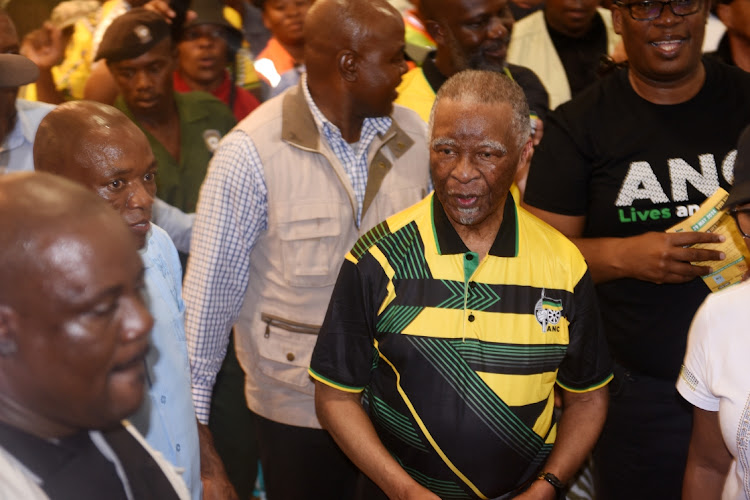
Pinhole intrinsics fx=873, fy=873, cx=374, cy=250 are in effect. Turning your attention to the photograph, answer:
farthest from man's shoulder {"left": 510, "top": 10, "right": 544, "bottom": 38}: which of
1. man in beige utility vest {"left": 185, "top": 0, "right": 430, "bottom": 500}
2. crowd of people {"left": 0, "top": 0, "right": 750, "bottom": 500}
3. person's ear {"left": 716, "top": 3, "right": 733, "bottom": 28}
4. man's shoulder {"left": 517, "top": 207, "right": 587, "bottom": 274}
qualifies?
man's shoulder {"left": 517, "top": 207, "right": 587, "bottom": 274}

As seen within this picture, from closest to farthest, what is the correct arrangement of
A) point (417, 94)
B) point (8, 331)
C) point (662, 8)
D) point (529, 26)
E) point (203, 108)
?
point (8, 331) → point (662, 8) → point (417, 94) → point (203, 108) → point (529, 26)

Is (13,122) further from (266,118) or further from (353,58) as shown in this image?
(353,58)

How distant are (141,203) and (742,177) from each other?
57.3 inches

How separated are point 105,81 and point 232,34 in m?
0.89

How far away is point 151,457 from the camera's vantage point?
1655 mm

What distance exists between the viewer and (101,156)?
82.8 inches

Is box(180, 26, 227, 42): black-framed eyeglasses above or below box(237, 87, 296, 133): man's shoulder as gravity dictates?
below

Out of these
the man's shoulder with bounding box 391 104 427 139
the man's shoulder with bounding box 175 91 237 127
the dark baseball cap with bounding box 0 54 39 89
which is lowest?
the man's shoulder with bounding box 175 91 237 127

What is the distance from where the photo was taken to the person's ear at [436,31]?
371 cm

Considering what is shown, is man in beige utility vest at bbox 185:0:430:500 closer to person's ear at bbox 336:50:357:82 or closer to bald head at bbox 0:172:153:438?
person's ear at bbox 336:50:357:82

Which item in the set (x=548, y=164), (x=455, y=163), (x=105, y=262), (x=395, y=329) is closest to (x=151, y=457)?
(x=105, y=262)

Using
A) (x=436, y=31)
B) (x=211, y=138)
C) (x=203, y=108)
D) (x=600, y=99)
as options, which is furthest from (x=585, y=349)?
(x=203, y=108)

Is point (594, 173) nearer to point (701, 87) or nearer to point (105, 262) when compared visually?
point (701, 87)

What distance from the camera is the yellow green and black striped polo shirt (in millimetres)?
2311
